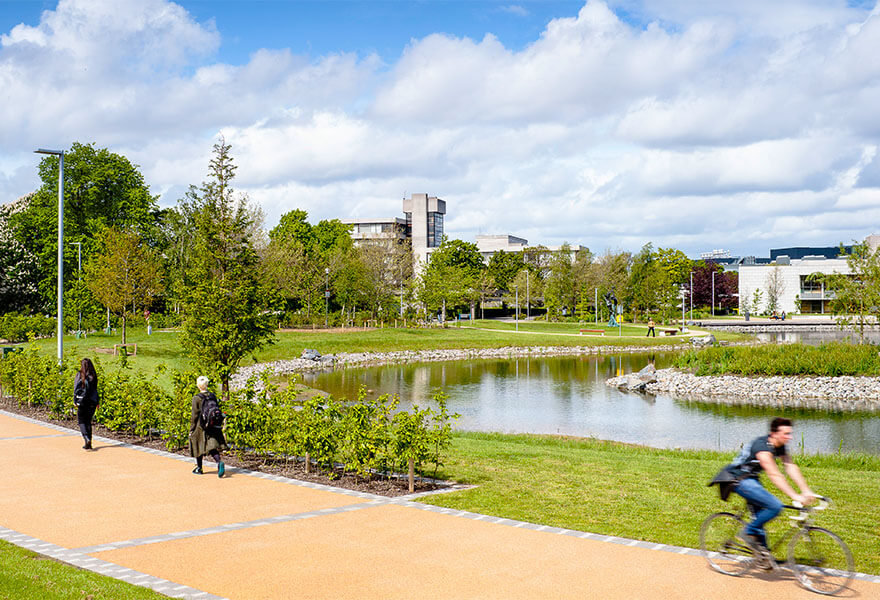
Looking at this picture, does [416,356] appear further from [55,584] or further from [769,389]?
[55,584]

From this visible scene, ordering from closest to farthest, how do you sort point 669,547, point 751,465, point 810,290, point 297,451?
point 751,465, point 669,547, point 297,451, point 810,290

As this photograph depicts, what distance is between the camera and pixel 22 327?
48969mm

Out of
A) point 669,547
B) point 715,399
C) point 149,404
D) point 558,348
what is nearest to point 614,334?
point 558,348

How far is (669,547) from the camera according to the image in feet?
27.5

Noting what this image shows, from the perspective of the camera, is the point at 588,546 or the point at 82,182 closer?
the point at 588,546

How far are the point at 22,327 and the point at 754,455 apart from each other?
51.0 meters

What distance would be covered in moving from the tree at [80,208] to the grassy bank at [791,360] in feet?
143

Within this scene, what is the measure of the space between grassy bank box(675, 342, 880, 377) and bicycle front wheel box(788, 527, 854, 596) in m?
29.0

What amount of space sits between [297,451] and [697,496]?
617cm

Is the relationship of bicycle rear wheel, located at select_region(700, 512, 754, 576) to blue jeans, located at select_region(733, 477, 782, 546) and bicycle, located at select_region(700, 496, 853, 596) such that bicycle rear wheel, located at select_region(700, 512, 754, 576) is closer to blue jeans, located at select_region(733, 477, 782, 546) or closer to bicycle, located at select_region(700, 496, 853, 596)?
bicycle, located at select_region(700, 496, 853, 596)

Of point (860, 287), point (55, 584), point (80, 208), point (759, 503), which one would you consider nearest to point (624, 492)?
point (759, 503)

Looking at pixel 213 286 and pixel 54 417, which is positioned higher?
pixel 213 286

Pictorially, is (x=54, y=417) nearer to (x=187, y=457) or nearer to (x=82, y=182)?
(x=187, y=457)

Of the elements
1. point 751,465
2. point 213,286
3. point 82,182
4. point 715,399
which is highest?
point 82,182
